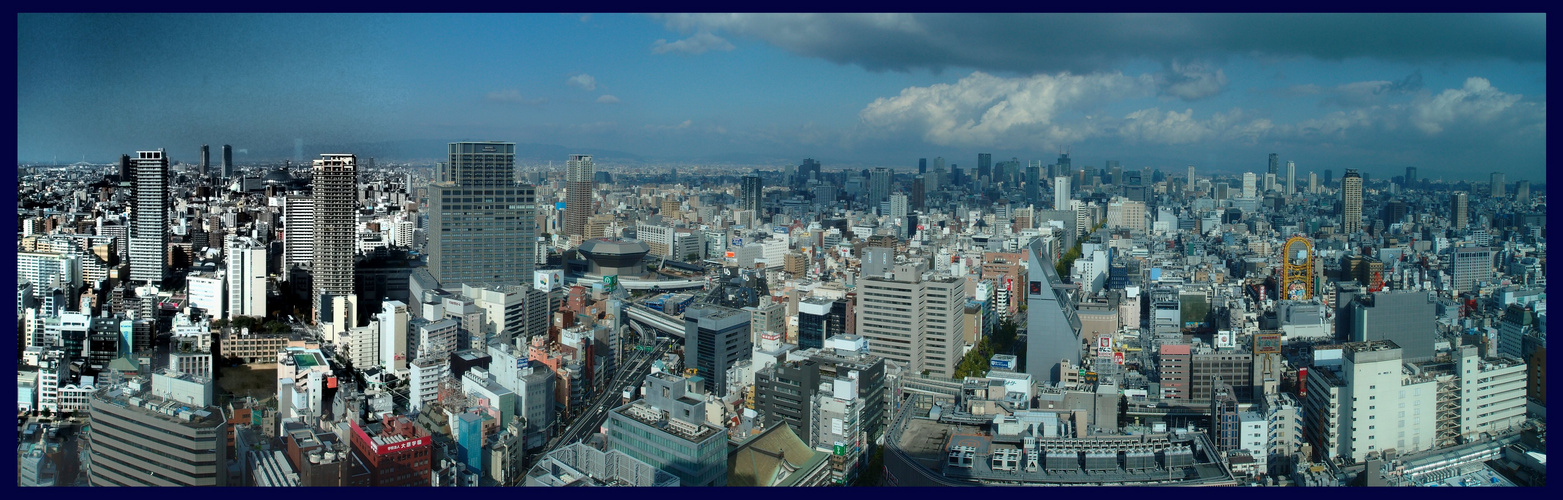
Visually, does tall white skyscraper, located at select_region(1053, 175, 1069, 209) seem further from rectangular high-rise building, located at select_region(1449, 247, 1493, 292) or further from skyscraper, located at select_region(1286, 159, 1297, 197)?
rectangular high-rise building, located at select_region(1449, 247, 1493, 292)

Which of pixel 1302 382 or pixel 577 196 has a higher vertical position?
pixel 577 196

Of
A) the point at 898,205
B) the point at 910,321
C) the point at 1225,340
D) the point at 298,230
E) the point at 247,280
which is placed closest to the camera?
the point at 1225,340

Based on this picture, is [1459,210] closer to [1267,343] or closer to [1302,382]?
[1267,343]

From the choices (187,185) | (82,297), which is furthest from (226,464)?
(187,185)

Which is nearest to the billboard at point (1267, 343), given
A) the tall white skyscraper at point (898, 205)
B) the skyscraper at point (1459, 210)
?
the skyscraper at point (1459, 210)

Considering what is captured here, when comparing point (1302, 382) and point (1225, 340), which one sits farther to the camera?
point (1225, 340)

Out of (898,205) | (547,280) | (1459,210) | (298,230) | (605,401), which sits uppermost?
(898,205)

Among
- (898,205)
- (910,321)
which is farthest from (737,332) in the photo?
(898,205)
